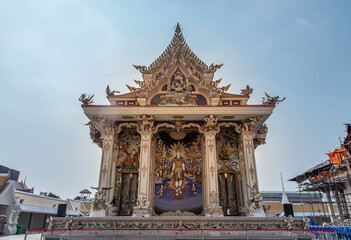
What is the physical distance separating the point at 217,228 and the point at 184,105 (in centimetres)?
624

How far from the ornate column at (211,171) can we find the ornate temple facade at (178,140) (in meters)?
0.05

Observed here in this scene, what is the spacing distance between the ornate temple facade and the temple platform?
6.67 ft

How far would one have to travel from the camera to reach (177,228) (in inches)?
363

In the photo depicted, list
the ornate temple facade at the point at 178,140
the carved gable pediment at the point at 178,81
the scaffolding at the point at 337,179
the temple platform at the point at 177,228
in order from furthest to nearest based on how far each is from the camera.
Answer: the scaffolding at the point at 337,179
the carved gable pediment at the point at 178,81
the ornate temple facade at the point at 178,140
the temple platform at the point at 177,228

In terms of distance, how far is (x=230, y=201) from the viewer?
518 inches

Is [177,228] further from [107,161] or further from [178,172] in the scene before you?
[107,161]

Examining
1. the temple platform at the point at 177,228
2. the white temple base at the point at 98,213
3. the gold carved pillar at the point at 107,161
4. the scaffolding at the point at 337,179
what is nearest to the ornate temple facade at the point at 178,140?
the gold carved pillar at the point at 107,161

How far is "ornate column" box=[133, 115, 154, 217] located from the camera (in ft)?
36.0

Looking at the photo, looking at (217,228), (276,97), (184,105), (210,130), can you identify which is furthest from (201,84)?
(217,228)

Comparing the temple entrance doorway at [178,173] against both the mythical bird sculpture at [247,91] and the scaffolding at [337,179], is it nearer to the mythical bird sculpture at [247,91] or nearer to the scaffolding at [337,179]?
the mythical bird sculpture at [247,91]

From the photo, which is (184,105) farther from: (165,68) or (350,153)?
(350,153)

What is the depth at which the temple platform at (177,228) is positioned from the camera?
8852 millimetres

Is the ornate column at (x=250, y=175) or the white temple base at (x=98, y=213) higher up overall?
the ornate column at (x=250, y=175)

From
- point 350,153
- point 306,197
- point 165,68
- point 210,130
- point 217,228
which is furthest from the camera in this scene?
point 306,197
